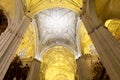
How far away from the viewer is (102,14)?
347 inches

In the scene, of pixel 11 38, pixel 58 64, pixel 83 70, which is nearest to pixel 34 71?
pixel 83 70

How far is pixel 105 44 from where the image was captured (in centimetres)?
610

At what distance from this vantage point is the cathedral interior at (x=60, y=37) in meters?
6.30

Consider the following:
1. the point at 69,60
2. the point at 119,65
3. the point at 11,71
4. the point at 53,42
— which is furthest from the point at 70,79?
the point at 119,65

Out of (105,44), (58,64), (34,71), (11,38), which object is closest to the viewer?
(105,44)

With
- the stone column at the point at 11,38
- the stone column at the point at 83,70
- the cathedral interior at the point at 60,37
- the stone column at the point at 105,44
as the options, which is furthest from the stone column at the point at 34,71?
the stone column at the point at 105,44

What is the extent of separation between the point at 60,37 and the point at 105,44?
25.8ft


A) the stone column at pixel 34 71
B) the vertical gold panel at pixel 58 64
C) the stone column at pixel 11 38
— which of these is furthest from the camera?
the vertical gold panel at pixel 58 64

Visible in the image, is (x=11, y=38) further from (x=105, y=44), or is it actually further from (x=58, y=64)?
(x=58, y=64)

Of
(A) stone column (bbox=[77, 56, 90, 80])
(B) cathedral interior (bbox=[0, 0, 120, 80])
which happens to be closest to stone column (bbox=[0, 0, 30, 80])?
(B) cathedral interior (bbox=[0, 0, 120, 80])

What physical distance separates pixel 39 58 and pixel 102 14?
558 centimetres

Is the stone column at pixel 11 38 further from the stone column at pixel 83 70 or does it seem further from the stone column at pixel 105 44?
the stone column at pixel 83 70

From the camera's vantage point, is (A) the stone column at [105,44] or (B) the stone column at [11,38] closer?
(A) the stone column at [105,44]

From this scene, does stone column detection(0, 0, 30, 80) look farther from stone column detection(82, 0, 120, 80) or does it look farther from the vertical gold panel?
the vertical gold panel
